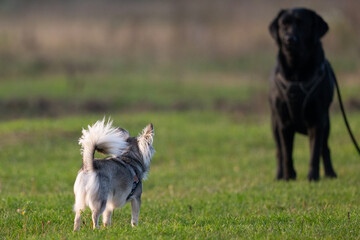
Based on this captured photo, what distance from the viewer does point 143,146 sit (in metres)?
7.82

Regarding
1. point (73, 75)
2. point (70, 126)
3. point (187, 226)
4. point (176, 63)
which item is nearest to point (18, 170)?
point (70, 126)

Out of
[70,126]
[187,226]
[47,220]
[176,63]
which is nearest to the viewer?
[187,226]

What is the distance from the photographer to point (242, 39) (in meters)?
36.8

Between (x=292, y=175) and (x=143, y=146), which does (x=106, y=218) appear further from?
(x=292, y=175)

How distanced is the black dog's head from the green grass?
2365 millimetres

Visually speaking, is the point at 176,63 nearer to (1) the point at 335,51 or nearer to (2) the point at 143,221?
(1) the point at 335,51

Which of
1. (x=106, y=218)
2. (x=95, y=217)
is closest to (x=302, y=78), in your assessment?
(x=106, y=218)

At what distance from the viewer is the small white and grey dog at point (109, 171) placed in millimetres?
6980

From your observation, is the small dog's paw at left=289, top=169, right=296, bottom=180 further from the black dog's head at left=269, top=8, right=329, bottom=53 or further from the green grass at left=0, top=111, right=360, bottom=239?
the black dog's head at left=269, top=8, right=329, bottom=53

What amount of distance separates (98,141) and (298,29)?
536 centimetres

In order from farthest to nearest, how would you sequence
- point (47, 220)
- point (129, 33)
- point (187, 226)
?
point (129, 33)
point (47, 220)
point (187, 226)

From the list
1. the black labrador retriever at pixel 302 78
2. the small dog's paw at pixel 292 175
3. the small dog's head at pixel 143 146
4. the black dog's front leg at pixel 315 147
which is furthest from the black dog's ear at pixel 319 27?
the small dog's head at pixel 143 146

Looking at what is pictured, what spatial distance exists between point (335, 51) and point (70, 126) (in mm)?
19902

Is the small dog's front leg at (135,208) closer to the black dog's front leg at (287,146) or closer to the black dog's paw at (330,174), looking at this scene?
the black dog's front leg at (287,146)
